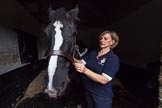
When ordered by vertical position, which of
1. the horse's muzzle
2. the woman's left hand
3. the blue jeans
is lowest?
the blue jeans

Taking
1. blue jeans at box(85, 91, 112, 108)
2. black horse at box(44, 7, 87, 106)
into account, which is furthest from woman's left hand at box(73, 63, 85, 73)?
blue jeans at box(85, 91, 112, 108)

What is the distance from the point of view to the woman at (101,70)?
10.9ft

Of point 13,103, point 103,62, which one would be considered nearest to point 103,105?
point 103,62

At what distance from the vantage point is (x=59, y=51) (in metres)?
3.27

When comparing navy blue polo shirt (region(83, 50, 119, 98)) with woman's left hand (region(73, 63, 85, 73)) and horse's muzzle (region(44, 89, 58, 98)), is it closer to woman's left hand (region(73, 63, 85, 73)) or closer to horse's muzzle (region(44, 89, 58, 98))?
woman's left hand (region(73, 63, 85, 73))

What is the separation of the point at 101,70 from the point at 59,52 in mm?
458

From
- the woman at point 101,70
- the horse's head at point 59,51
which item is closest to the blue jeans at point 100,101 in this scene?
the woman at point 101,70

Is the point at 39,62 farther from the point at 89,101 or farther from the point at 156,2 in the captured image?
the point at 89,101

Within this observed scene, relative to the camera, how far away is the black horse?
320 cm

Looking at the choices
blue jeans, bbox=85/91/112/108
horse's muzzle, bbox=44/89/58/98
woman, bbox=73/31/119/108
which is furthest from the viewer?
blue jeans, bbox=85/91/112/108

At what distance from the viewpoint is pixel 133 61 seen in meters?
7.57

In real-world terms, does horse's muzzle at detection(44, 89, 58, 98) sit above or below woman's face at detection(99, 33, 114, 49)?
below

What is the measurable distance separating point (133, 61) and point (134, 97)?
172 centimetres

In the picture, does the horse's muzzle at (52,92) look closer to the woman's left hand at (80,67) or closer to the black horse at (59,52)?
the black horse at (59,52)
